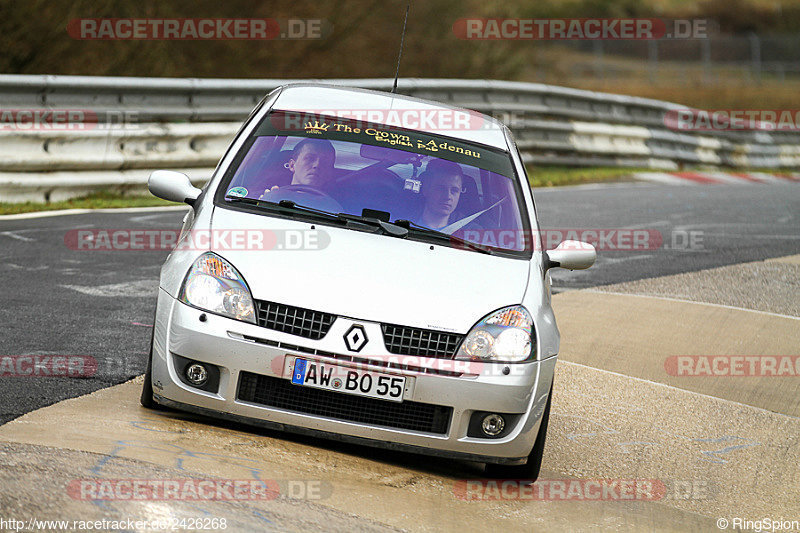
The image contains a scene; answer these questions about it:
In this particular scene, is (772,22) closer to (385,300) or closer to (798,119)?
(798,119)

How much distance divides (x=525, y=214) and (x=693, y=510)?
169 centimetres

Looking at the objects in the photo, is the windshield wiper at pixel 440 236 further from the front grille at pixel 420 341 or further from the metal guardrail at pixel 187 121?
the metal guardrail at pixel 187 121

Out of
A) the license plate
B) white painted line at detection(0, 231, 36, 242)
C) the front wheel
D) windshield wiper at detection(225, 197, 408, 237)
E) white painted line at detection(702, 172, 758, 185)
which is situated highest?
white painted line at detection(702, 172, 758, 185)

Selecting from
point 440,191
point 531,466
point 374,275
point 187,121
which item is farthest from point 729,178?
point 374,275

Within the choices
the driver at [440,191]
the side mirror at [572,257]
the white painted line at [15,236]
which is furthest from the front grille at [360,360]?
the white painted line at [15,236]

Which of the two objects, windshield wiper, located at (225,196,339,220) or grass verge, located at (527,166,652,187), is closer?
windshield wiper, located at (225,196,339,220)

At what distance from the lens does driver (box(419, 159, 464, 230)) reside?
18.7 feet

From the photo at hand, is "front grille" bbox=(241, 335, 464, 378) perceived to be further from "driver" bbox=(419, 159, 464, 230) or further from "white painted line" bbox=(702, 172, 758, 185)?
"white painted line" bbox=(702, 172, 758, 185)

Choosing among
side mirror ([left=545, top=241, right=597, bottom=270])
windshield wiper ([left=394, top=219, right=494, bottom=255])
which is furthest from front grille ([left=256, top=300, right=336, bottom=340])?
side mirror ([left=545, top=241, right=597, bottom=270])

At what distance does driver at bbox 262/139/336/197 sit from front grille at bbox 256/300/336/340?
3.46ft

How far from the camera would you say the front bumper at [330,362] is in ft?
15.6

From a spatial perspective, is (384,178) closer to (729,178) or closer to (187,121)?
(187,121)

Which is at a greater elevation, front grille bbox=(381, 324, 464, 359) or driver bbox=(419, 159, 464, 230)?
driver bbox=(419, 159, 464, 230)

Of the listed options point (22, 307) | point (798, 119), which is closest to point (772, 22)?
point (798, 119)
